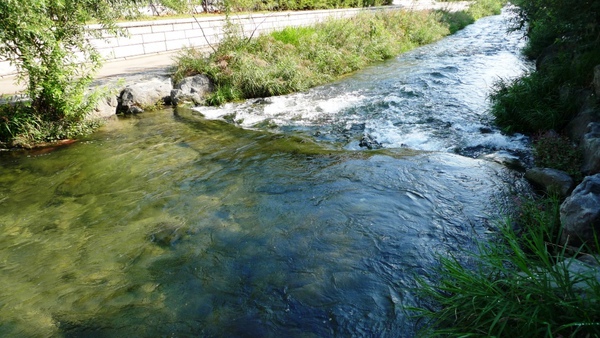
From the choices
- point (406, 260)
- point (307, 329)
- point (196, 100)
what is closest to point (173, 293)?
point (307, 329)

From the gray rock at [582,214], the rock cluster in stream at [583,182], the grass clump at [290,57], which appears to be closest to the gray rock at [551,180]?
the rock cluster in stream at [583,182]

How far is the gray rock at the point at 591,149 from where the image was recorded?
16.8 feet

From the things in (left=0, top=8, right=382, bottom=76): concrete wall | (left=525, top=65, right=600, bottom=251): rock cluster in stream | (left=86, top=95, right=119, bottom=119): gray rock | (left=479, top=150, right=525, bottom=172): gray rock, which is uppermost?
(left=0, top=8, right=382, bottom=76): concrete wall

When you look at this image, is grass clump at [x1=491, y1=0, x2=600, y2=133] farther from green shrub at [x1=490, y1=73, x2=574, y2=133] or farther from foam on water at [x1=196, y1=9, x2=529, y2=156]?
foam on water at [x1=196, y1=9, x2=529, y2=156]

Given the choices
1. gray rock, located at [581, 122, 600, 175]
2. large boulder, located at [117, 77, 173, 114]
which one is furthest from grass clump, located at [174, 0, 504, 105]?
gray rock, located at [581, 122, 600, 175]

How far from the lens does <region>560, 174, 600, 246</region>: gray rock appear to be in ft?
11.7

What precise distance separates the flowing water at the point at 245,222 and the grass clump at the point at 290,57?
2607 mm

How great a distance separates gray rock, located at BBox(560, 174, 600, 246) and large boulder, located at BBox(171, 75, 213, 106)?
31.9 ft

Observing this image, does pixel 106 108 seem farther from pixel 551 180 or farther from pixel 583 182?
pixel 583 182

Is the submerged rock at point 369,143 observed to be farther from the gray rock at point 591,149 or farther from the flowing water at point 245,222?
the gray rock at point 591,149

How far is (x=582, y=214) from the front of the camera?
11.9 feet

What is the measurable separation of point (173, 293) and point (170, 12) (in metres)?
20.5

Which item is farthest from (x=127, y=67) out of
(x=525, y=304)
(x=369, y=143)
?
(x=525, y=304)

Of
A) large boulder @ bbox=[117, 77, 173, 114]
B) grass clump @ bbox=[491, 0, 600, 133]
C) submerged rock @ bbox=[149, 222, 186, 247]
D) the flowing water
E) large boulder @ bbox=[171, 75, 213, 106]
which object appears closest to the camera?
the flowing water
